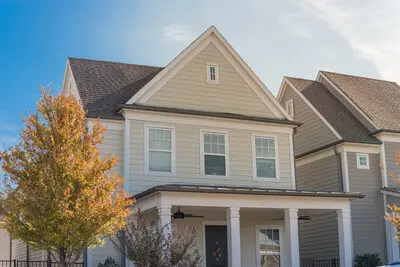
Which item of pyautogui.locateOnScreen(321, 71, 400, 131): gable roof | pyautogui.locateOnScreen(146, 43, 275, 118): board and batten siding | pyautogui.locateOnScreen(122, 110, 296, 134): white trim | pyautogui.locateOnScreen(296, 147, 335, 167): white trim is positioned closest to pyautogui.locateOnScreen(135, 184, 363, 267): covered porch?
pyautogui.locateOnScreen(122, 110, 296, 134): white trim

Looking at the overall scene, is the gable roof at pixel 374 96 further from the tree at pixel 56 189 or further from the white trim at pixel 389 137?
the tree at pixel 56 189

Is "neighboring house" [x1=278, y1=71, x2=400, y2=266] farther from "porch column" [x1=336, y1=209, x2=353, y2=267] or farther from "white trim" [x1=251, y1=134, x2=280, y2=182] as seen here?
"porch column" [x1=336, y1=209, x2=353, y2=267]

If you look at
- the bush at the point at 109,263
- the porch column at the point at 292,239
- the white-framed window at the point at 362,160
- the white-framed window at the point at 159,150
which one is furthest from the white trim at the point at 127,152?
the white-framed window at the point at 362,160

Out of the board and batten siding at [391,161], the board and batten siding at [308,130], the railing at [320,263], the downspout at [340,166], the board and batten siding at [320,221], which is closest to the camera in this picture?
the railing at [320,263]

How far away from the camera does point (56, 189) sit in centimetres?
1533

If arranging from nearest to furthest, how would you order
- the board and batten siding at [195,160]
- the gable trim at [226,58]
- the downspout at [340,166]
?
the board and batten siding at [195,160]
the gable trim at [226,58]
the downspout at [340,166]

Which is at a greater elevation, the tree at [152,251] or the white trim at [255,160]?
the white trim at [255,160]

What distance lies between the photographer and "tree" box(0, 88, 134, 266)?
1527 cm

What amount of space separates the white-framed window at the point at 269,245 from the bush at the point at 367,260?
2986 millimetres

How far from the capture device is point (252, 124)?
78.0 ft

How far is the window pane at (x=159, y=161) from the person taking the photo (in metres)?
21.9

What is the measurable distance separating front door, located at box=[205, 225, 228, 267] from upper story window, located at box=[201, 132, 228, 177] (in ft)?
7.02

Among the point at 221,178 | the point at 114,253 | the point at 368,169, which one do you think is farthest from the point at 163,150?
the point at 368,169

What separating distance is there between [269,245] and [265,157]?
3.51 m
